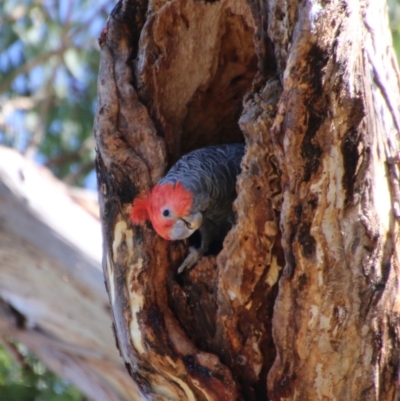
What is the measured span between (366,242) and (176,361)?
0.68 metres

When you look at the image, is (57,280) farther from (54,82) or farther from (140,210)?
(54,82)

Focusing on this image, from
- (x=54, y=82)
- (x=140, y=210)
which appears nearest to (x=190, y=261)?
(x=140, y=210)

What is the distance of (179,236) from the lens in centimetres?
221

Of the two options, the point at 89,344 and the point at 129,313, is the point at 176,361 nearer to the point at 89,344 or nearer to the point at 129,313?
the point at 129,313

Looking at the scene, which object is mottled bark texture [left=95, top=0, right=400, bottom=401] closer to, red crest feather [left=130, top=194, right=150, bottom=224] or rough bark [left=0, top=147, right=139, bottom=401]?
red crest feather [left=130, top=194, right=150, bottom=224]

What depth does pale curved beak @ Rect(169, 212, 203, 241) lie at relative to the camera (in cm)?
220

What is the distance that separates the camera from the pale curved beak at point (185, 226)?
7.21 ft

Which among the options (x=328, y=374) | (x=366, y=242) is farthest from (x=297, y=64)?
(x=328, y=374)

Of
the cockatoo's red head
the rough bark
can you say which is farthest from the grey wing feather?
the rough bark

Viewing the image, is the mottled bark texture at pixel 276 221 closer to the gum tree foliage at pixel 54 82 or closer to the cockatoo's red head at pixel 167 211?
the cockatoo's red head at pixel 167 211

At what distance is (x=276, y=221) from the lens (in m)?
1.95

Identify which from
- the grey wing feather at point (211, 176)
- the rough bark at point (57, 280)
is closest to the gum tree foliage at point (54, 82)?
the rough bark at point (57, 280)

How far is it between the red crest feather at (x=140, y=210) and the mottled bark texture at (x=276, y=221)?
0.03m

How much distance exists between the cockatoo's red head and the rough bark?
3.21ft
